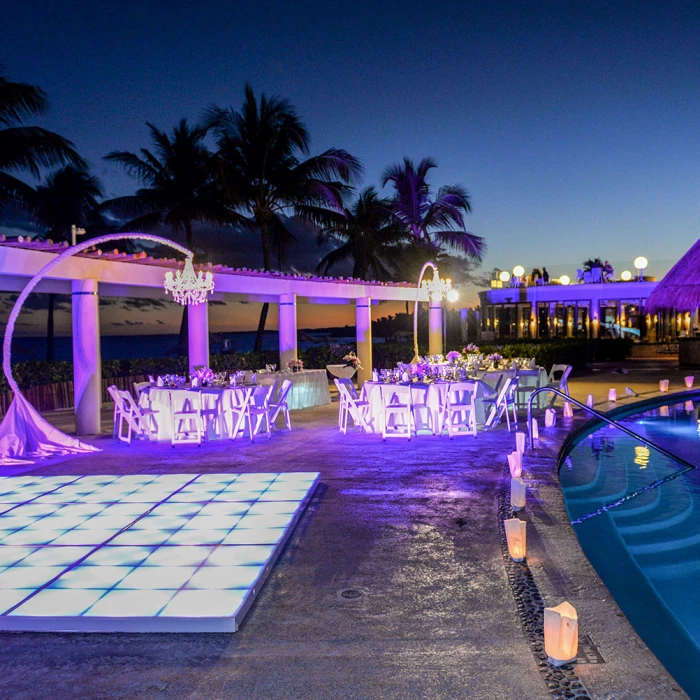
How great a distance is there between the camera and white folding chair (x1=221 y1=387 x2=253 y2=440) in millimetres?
9383

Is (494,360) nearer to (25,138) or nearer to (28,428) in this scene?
(28,428)

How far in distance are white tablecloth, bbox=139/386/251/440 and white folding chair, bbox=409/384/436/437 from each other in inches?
96.3

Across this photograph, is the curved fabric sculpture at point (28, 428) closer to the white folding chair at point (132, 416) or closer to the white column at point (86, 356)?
the white folding chair at point (132, 416)

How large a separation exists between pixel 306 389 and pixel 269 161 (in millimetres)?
7725

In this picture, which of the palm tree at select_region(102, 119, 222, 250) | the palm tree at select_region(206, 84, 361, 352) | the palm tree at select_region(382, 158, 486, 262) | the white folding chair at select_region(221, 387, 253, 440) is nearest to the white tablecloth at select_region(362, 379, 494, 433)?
the white folding chair at select_region(221, 387, 253, 440)

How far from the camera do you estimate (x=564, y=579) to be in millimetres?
3832

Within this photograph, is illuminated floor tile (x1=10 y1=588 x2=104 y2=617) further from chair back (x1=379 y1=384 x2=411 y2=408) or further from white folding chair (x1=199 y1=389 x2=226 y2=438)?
chair back (x1=379 y1=384 x2=411 y2=408)

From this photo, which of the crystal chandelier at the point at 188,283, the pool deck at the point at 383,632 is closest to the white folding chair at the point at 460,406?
the pool deck at the point at 383,632

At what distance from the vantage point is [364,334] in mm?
17594

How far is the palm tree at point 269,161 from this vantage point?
58.9 ft

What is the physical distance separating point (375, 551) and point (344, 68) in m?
14.0

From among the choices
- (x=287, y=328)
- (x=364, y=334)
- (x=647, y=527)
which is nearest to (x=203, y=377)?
(x=287, y=328)

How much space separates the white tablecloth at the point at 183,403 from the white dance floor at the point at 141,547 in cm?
238

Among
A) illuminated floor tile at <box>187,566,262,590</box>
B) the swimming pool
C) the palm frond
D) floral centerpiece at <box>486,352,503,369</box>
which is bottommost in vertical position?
the swimming pool
